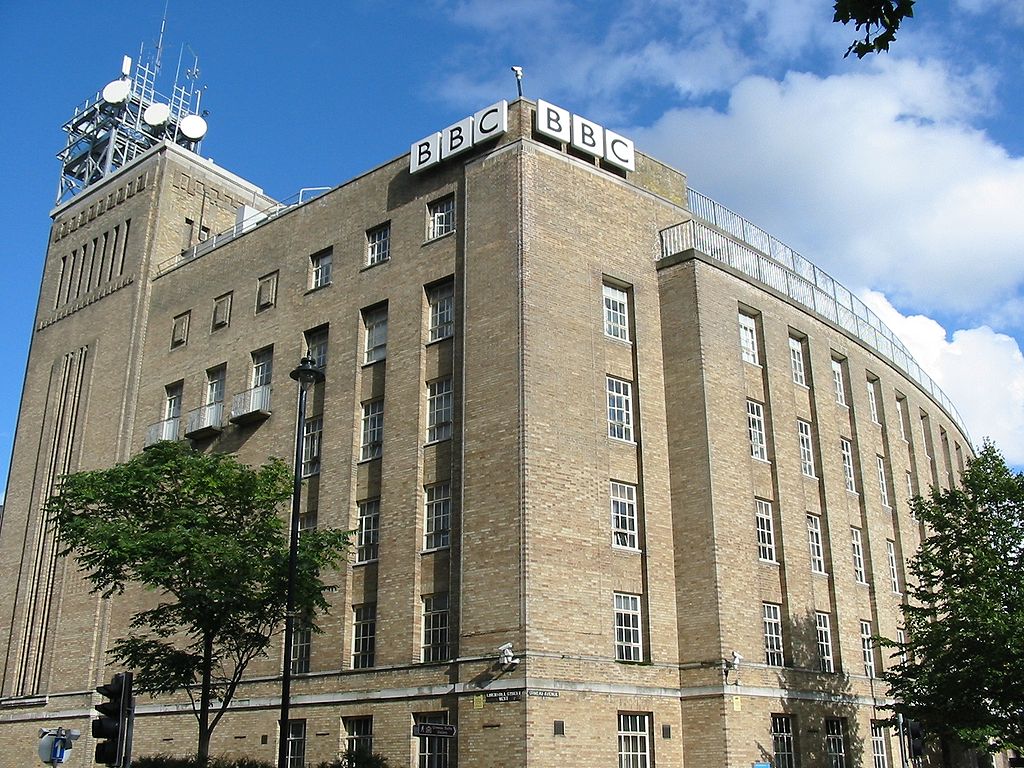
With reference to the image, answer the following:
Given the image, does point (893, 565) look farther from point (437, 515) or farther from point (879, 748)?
point (437, 515)

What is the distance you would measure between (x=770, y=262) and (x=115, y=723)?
91.4 ft

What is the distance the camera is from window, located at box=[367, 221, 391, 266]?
33.9 meters

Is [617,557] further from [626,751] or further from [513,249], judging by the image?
[513,249]

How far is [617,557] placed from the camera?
28.0 meters

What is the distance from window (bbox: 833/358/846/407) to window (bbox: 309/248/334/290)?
1839 centimetres

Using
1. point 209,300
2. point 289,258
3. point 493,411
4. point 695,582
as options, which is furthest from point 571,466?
point 209,300

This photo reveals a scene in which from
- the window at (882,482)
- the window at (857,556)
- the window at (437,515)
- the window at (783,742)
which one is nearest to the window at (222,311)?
the window at (437,515)

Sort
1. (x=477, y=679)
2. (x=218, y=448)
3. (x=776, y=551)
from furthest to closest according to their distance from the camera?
1. (x=218, y=448)
2. (x=776, y=551)
3. (x=477, y=679)

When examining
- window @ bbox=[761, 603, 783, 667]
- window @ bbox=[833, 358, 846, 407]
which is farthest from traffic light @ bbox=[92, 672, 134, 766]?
window @ bbox=[833, 358, 846, 407]

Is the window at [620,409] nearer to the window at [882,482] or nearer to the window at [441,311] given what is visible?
the window at [441,311]

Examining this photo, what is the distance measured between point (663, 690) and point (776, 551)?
621 centimetres

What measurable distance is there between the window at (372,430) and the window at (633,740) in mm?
10645

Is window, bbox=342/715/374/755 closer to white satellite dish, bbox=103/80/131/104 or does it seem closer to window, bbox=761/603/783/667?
window, bbox=761/603/783/667

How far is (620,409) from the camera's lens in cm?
3011
